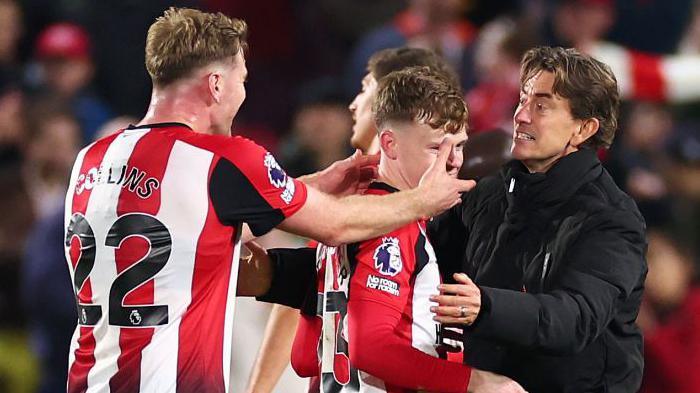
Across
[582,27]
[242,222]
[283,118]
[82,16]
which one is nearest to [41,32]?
[82,16]

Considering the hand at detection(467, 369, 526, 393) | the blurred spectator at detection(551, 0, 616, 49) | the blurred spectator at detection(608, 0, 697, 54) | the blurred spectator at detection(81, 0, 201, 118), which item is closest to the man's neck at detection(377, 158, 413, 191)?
the hand at detection(467, 369, 526, 393)

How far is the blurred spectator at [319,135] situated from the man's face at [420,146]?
4.32 meters

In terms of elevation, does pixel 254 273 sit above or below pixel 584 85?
below

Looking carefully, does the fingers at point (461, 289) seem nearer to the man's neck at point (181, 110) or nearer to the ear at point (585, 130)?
the ear at point (585, 130)

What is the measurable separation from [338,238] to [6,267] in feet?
15.3

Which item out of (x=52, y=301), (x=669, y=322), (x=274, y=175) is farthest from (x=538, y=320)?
(x=52, y=301)

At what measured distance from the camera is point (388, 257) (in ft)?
13.3

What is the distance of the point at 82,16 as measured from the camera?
973cm

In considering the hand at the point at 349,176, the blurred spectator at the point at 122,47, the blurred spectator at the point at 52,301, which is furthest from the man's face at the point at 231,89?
the blurred spectator at the point at 122,47

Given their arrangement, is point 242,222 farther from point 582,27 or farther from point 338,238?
point 582,27

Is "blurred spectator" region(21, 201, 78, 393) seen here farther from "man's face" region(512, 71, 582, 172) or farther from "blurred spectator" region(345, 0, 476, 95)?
"man's face" region(512, 71, 582, 172)

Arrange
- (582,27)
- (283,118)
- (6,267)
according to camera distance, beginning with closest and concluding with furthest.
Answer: (6,267), (582,27), (283,118)

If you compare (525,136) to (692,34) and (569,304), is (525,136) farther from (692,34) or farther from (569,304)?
(692,34)

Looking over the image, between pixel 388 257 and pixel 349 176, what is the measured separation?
56 cm
